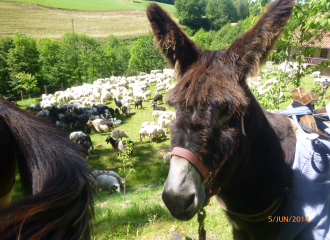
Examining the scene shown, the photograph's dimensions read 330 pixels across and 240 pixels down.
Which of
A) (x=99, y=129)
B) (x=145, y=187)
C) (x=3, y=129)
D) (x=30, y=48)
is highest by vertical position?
(x=3, y=129)

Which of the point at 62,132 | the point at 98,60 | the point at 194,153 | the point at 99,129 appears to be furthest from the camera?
the point at 98,60

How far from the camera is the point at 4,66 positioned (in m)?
29.5

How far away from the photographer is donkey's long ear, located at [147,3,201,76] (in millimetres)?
1713

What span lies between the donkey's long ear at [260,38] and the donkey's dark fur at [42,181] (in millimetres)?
1350

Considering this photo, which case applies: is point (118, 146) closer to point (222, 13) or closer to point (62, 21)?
point (222, 13)

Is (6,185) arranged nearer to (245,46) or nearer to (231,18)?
(245,46)

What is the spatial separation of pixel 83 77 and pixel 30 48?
1127 cm

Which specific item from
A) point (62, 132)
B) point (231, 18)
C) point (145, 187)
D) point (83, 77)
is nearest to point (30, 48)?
point (83, 77)

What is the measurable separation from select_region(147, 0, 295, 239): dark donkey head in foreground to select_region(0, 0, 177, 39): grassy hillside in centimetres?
4028

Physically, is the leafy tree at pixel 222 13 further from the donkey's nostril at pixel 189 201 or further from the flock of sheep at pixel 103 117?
the donkey's nostril at pixel 189 201

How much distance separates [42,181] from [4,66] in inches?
1538

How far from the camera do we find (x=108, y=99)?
24.3 meters

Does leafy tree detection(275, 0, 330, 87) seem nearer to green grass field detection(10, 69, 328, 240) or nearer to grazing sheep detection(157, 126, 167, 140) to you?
green grass field detection(10, 69, 328, 240)
